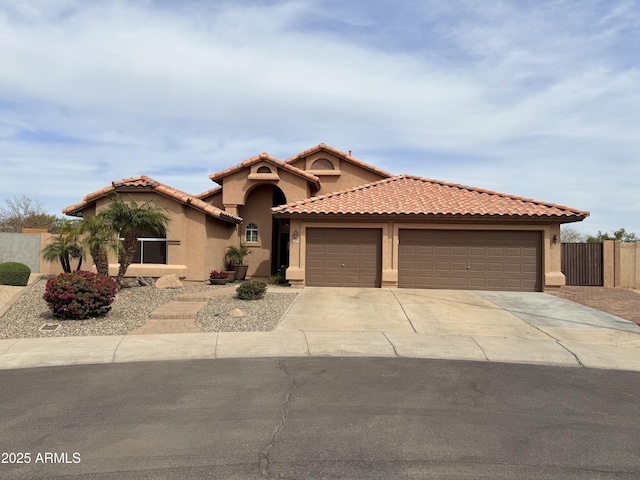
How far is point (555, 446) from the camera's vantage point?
468cm

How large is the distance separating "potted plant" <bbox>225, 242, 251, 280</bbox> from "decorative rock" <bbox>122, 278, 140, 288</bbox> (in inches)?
167

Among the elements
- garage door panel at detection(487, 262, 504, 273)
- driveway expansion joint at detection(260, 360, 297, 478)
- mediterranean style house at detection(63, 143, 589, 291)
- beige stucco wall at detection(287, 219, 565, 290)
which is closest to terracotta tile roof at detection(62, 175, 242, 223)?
mediterranean style house at detection(63, 143, 589, 291)

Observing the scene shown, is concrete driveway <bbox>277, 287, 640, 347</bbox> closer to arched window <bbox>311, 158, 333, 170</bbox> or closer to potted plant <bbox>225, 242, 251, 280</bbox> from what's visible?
potted plant <bbox>225, 242, 251, 280</bbox>

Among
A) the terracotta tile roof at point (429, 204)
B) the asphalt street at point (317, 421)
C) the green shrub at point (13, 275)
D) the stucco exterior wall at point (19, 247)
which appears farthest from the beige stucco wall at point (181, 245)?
the asphalt street at point (317, 421)

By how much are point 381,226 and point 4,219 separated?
34528 mm

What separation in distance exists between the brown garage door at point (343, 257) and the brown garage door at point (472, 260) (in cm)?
103

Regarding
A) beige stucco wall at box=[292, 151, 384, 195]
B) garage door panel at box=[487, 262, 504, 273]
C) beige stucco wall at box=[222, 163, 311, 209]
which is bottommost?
garage door panel at box=[487, 262, 504, 273]

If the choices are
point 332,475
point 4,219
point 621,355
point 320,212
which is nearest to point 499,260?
point 320,212

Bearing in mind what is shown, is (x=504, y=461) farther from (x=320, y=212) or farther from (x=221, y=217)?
(x=221, y=217)

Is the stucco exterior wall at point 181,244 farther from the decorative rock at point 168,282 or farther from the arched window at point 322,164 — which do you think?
the arched window at point 322,164

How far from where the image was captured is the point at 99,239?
14.3m

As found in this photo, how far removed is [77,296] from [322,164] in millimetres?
14790

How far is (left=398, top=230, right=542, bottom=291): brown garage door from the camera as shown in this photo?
17.3m

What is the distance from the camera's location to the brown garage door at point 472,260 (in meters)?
17.3
